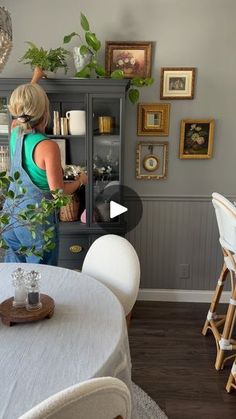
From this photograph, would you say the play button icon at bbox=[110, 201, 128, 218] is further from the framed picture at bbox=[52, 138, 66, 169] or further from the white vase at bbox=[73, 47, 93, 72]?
the white vase at bbox=[73, 47, 93, 72]

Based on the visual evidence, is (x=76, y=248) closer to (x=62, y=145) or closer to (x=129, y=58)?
(x=62, y=145)

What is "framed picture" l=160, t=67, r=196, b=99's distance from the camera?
2660mm

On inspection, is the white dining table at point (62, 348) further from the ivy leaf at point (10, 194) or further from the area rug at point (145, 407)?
the area rug at point (145, 407)

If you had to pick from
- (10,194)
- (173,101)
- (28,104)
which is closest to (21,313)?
(10,194)

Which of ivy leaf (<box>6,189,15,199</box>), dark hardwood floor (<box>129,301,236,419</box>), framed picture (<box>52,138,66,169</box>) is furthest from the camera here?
framed picture (<box>52,138,66,169</box>)

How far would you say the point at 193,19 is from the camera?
103 inches

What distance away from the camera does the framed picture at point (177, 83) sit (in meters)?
A: 2.66

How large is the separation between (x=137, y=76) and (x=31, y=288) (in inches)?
78.0

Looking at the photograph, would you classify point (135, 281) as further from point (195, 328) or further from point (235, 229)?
point (195, 328)

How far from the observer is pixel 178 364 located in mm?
2148

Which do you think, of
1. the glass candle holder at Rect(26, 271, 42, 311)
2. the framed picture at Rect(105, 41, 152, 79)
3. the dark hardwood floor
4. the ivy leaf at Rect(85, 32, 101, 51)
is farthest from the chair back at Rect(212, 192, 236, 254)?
the ivy leaf at Rect(85, 32, 101, 51)

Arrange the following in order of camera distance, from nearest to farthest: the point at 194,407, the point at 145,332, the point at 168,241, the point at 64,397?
the point at 64,397 < the point at 194,407 < the point at 145,332 < the point at 168,241

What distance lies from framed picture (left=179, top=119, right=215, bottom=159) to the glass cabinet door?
1.76 feet

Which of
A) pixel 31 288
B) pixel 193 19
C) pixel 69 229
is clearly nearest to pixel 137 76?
pixel 193 19
